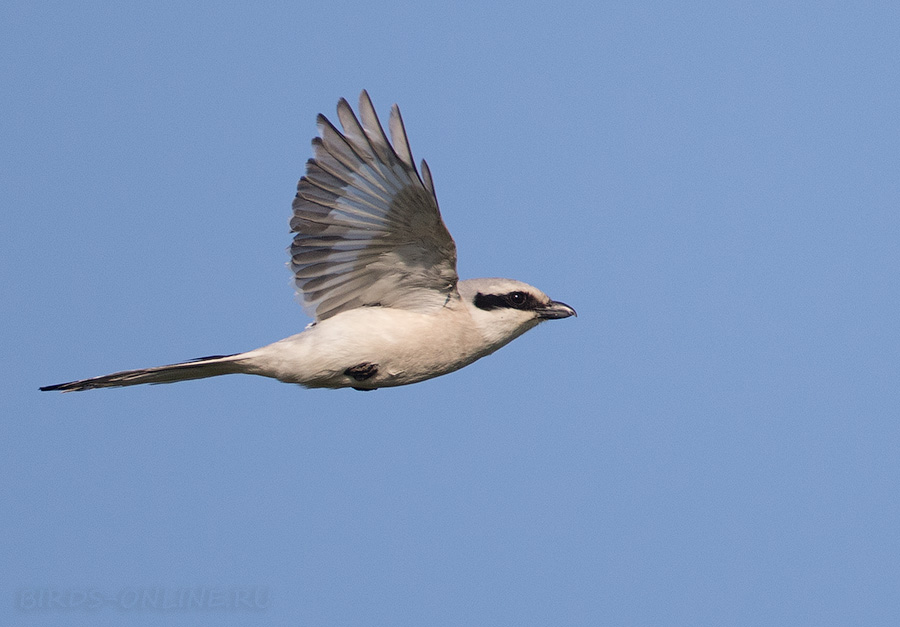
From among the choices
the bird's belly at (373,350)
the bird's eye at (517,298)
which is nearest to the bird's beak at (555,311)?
the bird's eye at (517,298)

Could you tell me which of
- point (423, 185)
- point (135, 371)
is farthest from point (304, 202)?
point (135, 371)

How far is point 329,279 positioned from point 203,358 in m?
1.23

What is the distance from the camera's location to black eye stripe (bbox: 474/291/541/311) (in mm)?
8577

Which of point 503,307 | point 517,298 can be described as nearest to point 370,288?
point 503,307

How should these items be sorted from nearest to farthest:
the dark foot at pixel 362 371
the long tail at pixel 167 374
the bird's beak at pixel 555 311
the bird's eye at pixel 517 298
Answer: the long tail at pixel 167 374 < the dark foot at pixel 362 371 < the bird's eye at pixel 517 298 < the bird's beak at pixel 555 311

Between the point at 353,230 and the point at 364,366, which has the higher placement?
the point at 353,230

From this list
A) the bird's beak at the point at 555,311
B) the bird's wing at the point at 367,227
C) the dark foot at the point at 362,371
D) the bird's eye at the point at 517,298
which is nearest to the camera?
the bird's wing at the point at 367,227

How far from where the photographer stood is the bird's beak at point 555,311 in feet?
29.3

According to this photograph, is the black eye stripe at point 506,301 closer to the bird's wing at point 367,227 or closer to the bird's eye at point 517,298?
the bird's eye at point 517,298

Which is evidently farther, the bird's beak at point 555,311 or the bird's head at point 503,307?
the bird's beak at point 555,311

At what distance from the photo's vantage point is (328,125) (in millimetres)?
7504

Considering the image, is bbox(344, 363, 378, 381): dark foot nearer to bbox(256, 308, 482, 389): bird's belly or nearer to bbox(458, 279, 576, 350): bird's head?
bbox(256, 308, 482, 389): bird's belly

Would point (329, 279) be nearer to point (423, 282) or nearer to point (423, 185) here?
point (423, 282)

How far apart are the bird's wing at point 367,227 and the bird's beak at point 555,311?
0.95 metres
